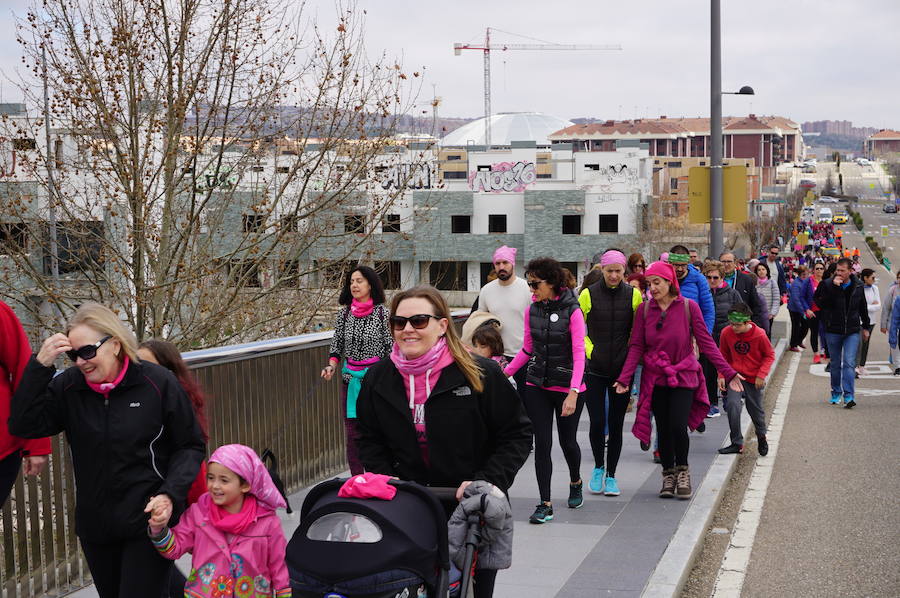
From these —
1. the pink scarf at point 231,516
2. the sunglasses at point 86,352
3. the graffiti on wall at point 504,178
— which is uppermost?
the graffiti on wall at point 504,178

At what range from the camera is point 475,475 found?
14.1 ft

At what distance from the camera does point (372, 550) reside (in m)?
3.61

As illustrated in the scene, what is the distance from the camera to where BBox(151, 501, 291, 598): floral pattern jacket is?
4391 mm

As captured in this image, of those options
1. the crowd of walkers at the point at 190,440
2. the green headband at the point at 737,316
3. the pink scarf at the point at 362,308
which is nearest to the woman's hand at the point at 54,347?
the crowd of walkers at the point at 190,440

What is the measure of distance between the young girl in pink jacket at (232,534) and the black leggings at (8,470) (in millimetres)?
898

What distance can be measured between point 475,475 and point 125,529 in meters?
1.39

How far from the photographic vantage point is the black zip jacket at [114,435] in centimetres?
439

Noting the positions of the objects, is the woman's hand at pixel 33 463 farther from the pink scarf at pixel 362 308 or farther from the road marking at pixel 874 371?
the road marking at pixel 874 371

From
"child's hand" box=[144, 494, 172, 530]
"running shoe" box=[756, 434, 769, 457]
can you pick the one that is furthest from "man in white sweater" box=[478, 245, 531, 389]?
"child's hand" box=[144, 494, 172, 530]

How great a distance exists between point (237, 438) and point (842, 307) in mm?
9672

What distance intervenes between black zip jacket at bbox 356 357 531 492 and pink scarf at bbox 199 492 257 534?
52 cm

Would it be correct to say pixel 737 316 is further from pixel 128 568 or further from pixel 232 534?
pixel 128 568

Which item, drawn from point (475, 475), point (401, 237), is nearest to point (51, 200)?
point (401, 237)

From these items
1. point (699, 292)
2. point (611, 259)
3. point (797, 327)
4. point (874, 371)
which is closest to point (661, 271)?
point (611, 259)
